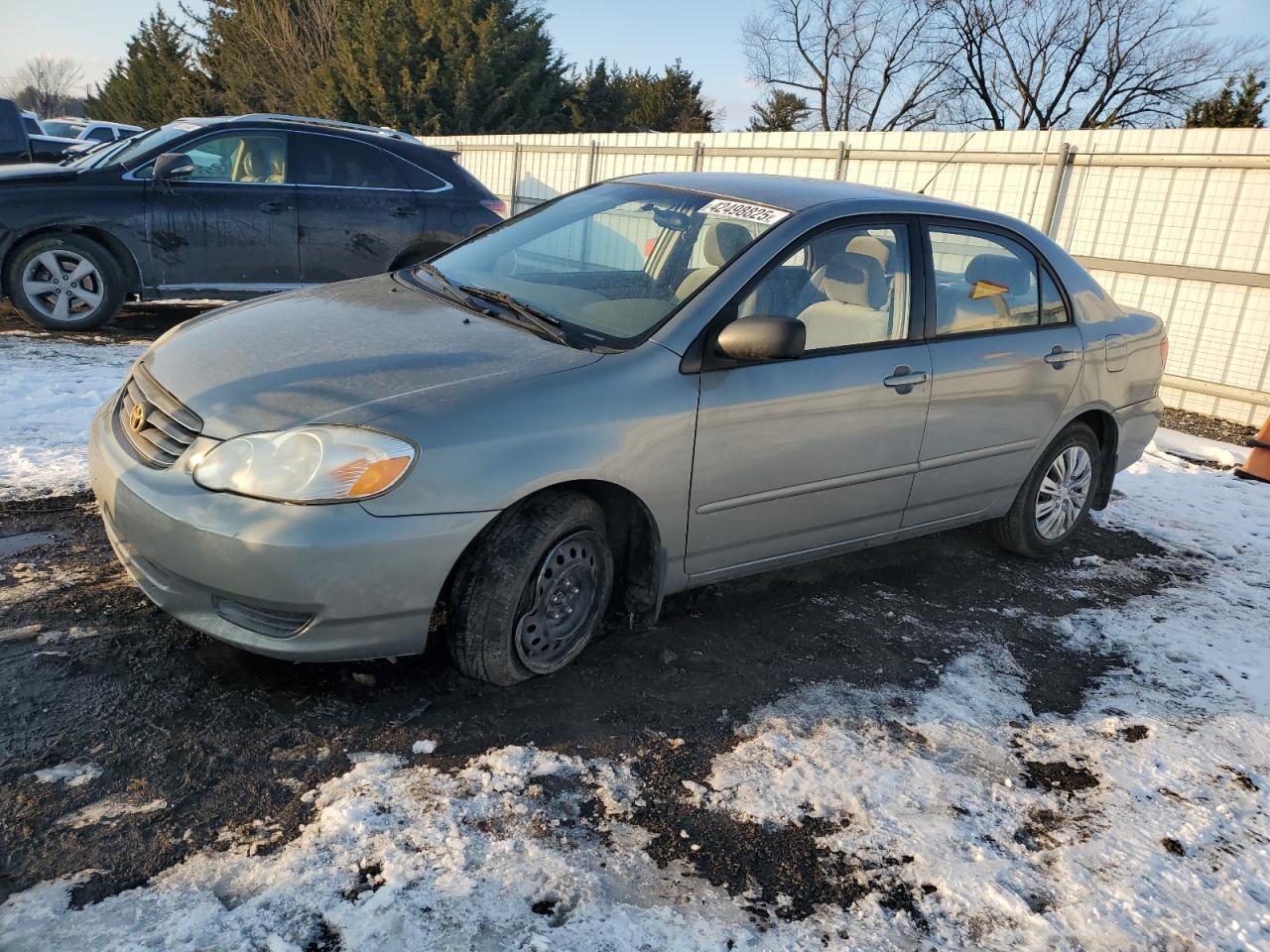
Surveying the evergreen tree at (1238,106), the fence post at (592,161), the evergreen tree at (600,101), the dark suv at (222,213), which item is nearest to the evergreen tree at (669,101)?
the evergreen tree at (600,101)

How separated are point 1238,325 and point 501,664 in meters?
8.15

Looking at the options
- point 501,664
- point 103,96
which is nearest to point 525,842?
point 501,664

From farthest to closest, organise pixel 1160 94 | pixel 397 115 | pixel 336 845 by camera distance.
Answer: pixel 1160 94, pixel 397 115, pixel 336 845

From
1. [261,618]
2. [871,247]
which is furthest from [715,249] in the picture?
[261,618]

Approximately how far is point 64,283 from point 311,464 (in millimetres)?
5839

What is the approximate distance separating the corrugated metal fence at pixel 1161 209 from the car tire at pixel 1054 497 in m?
3.49

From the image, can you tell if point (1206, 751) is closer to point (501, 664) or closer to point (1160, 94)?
point (501, 664)

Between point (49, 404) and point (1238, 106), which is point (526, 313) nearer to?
point (49, 404)

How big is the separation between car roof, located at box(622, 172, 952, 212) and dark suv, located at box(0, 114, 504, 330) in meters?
4.25

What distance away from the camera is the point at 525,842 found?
96.3 inches

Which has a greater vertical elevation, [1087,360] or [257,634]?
[1087,360]

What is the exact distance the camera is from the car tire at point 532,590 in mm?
2918

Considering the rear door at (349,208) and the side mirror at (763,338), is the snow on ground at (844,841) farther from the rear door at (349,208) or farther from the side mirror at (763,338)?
the rear door at (349,208)

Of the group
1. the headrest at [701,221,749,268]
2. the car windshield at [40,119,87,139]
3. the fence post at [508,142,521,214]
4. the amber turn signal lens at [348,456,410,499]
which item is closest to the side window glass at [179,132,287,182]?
the headrest at [701,221,749,268]
